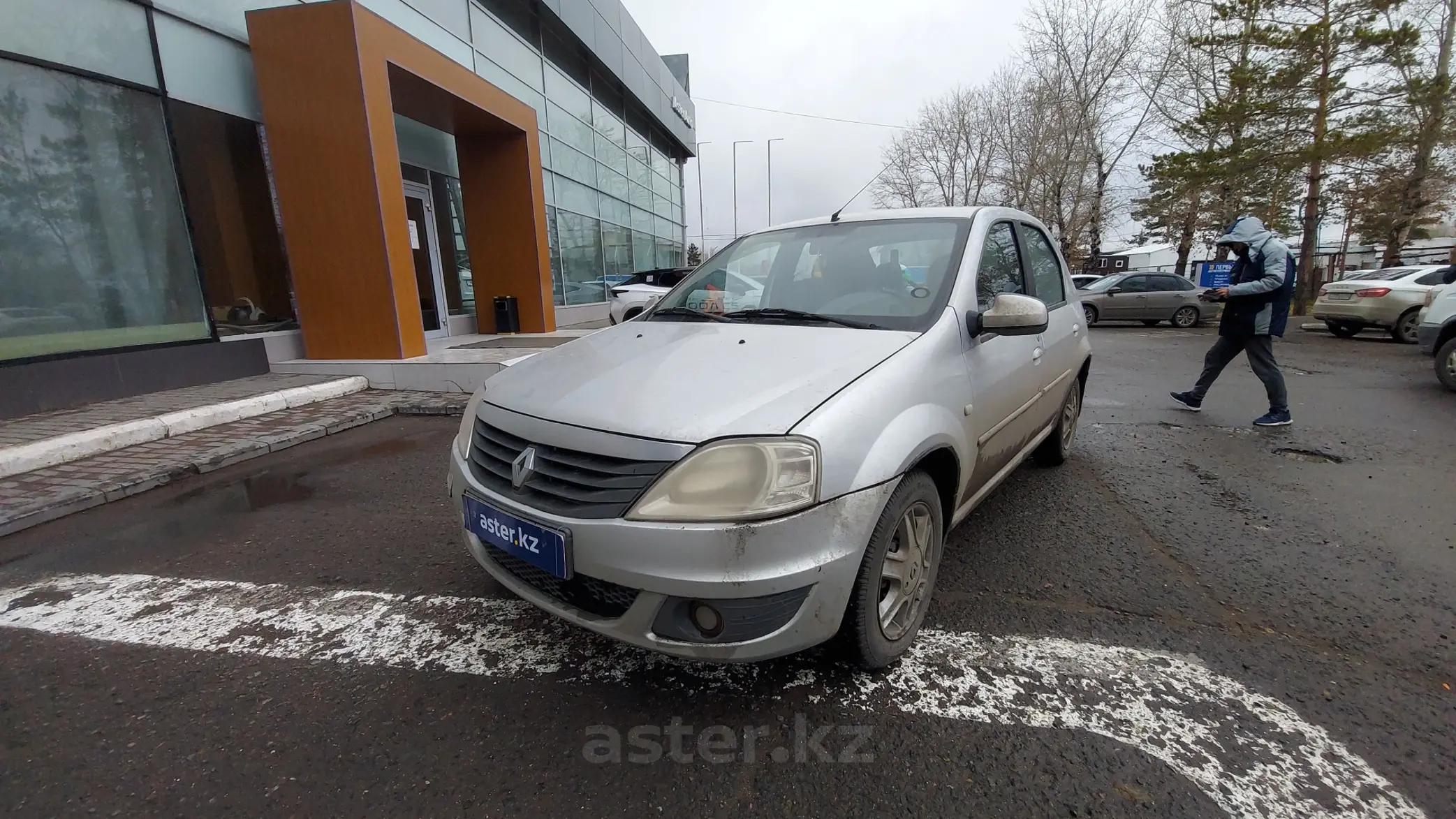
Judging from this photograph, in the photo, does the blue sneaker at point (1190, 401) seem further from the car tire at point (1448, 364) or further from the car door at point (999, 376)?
the car door at point (999, 376)

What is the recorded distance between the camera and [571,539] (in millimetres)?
1769

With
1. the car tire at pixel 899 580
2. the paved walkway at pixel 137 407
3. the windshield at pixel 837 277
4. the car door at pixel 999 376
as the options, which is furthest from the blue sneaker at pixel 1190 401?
the paved walkway at pixel 137 407

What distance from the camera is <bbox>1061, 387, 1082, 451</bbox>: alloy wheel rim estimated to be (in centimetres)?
418

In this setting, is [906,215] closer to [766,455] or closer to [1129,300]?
[766,455]

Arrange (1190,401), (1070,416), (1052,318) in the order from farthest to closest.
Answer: (1190,401), (1070,416), (1052,318)

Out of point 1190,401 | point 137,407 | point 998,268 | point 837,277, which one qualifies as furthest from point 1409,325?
point 137,407

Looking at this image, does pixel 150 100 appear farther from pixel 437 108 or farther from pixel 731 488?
pixel 731 488

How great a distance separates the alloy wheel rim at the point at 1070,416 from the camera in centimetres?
418

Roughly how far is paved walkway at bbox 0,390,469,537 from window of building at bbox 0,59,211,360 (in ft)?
2.73

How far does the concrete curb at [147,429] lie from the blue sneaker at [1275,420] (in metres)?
9.02

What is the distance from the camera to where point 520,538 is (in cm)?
190

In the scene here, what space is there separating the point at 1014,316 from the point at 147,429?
20.9 feet

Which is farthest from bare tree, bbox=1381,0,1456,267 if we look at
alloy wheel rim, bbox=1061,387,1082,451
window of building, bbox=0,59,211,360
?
window of building, bbox=0,59,211,360

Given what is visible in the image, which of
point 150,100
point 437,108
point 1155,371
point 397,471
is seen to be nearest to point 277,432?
point 397,471
